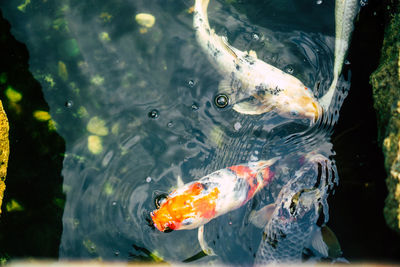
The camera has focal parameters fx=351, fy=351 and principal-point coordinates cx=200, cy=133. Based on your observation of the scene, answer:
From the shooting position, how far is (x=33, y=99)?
14.4ft

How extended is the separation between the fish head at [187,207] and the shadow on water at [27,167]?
1.44m

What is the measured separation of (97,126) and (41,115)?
71cm

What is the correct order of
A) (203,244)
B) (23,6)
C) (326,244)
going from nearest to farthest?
1. (326,244)
2. (203,244)
3. (23,6)

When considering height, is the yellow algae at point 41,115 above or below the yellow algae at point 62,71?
below

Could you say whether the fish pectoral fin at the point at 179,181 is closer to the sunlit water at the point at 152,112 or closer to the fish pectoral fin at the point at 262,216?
the sunlit water at the point at 152,112

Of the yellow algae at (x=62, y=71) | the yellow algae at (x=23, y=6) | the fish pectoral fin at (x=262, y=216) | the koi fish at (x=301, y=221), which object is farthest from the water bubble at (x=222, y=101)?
the yellow algae at (x=23, y=6)

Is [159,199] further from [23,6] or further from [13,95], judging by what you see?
[23,6]

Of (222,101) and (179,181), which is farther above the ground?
(222,101)

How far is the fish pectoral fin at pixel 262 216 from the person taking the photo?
3818 mm

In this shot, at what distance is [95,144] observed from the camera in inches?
168

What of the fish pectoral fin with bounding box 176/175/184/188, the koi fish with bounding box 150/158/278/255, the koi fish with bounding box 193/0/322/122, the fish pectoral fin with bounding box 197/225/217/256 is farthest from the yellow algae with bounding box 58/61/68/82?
the fish pectoral fin with bounding box 197/225/217/256

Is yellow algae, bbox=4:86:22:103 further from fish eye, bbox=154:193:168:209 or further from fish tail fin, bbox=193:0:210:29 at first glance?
fish tail fin, bbox=193:0:210:29

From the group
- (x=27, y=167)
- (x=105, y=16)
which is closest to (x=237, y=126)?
(x=105, y=16)

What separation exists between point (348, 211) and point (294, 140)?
95 centimetres
